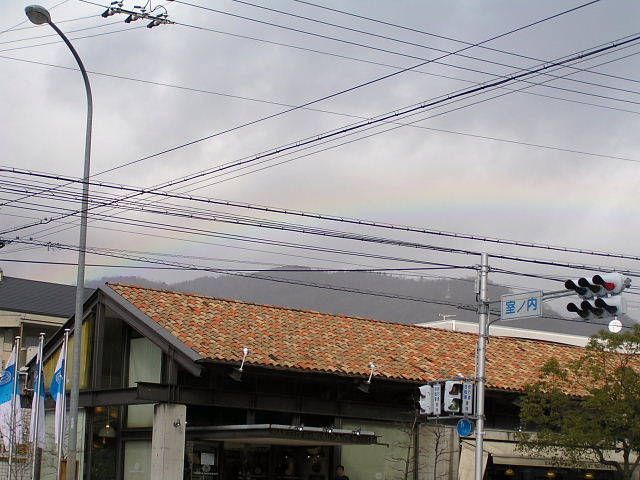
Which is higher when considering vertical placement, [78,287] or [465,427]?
[78,287]

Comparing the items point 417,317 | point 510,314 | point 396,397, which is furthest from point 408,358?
point 417,317

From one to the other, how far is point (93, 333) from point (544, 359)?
15.3m

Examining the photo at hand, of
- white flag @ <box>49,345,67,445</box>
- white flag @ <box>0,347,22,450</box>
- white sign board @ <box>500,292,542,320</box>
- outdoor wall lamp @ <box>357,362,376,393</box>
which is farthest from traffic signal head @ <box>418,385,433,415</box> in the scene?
white flag @ <box>0,347,22,450</box>

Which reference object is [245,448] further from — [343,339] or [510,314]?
[510,314]

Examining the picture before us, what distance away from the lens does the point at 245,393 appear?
28781mm

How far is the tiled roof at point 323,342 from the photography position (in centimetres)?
2908

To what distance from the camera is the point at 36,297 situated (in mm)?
61750

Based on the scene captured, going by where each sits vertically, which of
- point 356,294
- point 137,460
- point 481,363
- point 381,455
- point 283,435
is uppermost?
point 356,294

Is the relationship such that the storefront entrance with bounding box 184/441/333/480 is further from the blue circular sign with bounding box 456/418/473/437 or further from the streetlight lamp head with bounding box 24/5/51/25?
the streetlight lamp head with bounding box 24/5/51/25

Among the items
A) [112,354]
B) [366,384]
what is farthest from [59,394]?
[366,384]

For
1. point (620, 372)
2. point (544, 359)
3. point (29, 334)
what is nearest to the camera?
point (620, 372)

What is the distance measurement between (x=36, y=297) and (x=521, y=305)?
44.2 m

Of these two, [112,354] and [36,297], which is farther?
[36,297]

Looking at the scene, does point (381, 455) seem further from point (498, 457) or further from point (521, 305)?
point (521, 305)
